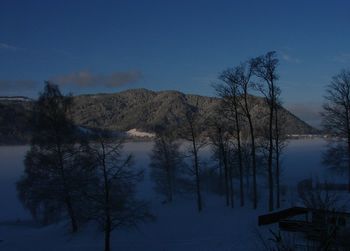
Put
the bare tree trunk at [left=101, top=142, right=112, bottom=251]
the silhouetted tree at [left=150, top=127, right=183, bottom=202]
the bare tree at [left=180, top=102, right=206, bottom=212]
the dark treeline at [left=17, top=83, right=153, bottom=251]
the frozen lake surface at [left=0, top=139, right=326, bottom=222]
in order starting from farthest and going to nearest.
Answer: the frozen lake surface at [left=0, top=139, right=326, bottom=222] → the silhouetted tree at [left=150, top=127, right=183, bottom=202] → the bare tree at [left=180, top=102, right=206, bottom=212] → the dark treeline at [left=17, top=83, right=153, bottom=251] → the bare tree trunk at [left=101, top=142, right=112, bottom=251]

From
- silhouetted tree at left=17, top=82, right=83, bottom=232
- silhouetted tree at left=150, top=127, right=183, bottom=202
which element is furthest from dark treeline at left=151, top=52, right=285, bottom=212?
silhouetted tree at left=17, top=82, right=83, bottom=232

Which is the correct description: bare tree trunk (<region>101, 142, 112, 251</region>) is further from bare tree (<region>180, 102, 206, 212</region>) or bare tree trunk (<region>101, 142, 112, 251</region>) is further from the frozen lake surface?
bare tree (<region>180, 102, 206, 212</region>)

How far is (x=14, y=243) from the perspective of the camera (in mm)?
27109

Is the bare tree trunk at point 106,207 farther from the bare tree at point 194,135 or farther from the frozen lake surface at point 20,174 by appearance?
the bare tree at point 194,135

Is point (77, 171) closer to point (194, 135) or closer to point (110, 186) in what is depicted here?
point (110, 186)

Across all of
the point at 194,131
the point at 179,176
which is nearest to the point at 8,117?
the point at 179,176

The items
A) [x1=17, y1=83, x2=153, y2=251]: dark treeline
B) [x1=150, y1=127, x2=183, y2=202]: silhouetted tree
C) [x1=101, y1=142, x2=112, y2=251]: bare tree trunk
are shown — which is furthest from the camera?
[x1=150, y1=127, x2=183, y2=202]: silhouetted tree

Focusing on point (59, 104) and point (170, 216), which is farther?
point (170, 216)

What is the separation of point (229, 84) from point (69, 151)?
12.1 metres

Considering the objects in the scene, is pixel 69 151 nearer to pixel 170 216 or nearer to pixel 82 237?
pixel 82 237

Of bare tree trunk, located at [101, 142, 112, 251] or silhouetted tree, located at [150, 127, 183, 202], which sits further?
silhouetted tree, located at [150, 127, 183, 202]

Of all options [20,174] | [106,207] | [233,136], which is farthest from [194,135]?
[20,174]

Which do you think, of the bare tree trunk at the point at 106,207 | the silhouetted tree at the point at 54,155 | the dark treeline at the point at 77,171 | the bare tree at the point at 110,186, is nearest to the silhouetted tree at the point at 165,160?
the silhouetted tree at the point at 54,155

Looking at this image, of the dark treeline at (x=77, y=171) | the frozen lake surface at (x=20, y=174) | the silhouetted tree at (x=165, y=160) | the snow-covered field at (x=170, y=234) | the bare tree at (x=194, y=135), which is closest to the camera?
the dark treeline at (x=77, y=171)
